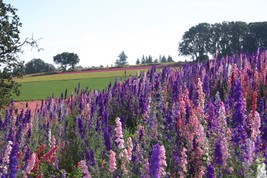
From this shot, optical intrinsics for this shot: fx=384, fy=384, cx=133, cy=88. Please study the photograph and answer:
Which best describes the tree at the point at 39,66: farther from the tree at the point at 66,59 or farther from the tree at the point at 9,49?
the tree at the point at 9,49

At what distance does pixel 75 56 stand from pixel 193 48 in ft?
130

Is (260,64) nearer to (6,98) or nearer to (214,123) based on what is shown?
(214,123)

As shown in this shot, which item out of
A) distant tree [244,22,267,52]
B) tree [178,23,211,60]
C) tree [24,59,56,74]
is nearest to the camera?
distant tree [244,22,267,52]

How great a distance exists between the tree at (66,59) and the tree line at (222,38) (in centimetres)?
3645

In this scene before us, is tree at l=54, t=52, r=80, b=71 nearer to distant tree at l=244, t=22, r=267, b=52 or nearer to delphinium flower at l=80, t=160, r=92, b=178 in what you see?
distant tree at l=244, t=22, r=267, b=52

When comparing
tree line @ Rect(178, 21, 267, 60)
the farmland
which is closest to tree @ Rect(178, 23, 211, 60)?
tree line @ Rect(178, 21, 267, 60)

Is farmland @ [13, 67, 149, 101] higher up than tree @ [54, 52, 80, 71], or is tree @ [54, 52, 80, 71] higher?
tree @ [54, 52, 80, 71]

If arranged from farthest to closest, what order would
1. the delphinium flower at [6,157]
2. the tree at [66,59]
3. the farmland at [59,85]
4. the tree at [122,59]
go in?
the tree at [122,59] → the tree at [66,59] → the farmland at [59,85] → the delphinium flower at [6,157]

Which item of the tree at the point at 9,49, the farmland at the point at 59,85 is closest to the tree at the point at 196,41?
the farmland at the point at 59,85

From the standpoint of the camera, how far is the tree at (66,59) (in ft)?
374

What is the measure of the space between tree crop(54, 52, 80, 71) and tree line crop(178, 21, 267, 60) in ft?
120

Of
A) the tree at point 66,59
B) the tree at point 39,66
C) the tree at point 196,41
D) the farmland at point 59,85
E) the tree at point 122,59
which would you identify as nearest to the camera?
the farmland at point 59,85

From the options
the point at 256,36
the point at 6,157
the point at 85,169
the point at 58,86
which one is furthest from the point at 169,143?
the point at 256,36

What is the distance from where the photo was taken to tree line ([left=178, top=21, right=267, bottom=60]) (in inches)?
3054
